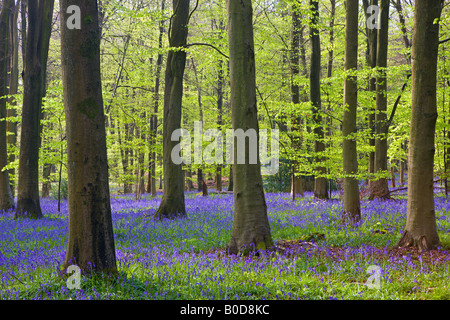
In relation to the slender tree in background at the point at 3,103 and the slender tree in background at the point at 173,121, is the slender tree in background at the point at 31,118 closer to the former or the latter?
the slender tree in background at the point at 3,103

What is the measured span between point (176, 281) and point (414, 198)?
15.1 feet

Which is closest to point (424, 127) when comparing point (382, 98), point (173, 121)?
point (173, 121)

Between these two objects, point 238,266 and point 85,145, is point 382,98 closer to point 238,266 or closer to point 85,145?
point 238,266

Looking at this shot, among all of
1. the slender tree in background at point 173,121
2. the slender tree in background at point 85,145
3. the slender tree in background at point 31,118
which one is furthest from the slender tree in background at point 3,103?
the slender tree in background at point 85,145

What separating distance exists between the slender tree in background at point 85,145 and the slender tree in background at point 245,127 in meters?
2.49

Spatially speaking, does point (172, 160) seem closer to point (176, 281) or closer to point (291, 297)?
point (176, 281)

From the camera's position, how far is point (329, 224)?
8945mm

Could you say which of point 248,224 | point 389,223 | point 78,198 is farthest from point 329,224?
point 78,198

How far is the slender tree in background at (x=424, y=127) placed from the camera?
6.06 m

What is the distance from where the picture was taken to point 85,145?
425 cm

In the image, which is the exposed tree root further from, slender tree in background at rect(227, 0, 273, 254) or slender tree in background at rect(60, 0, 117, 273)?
slender tree in background at rect(60, 0, 117, 273)

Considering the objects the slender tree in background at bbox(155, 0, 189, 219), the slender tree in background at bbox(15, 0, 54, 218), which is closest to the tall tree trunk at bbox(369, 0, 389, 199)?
the slender tree in background at bbox(155, 0, 189, 219)

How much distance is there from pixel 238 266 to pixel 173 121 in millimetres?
6771

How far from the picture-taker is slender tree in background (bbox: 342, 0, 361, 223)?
896cm
